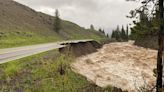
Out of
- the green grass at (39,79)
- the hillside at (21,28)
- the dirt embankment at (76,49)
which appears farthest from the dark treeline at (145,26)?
the hillside at (21,28)

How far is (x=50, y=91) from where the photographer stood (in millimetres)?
16281

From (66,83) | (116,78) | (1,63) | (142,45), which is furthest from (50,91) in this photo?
(142,45)

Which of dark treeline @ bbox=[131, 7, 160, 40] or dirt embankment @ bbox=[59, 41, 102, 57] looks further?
dirt embankment @ bbox=[59, 41, 102, 57]

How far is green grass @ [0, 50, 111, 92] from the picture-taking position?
15.8m

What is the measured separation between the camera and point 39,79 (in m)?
17.9

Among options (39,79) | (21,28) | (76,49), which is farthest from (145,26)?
(21,28)

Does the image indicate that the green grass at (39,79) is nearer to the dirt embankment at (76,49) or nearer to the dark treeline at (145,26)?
the dark treeline at (145,26)

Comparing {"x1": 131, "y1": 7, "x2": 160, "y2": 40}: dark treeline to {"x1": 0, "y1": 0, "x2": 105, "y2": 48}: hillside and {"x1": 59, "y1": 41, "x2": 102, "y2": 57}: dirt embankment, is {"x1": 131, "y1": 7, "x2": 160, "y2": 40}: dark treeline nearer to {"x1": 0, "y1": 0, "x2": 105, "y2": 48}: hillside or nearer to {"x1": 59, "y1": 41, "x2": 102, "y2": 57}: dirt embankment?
{"x1": 59, "y1": 41, "x2": 102, "y2": 57}: dirt embankment

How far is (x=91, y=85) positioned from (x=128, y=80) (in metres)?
6.06

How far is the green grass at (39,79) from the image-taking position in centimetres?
1582

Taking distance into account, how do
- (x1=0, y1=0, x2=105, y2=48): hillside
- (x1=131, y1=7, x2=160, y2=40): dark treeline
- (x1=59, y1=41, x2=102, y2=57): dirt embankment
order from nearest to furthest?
1. (x1=131, y1=7, x2=160, y2=40): dark treeline
2. (x1=59, y1=41, x2=102, y2=57): dirt embankment
3. (x1=0, y1=0, x2=105, y2=48): hillside

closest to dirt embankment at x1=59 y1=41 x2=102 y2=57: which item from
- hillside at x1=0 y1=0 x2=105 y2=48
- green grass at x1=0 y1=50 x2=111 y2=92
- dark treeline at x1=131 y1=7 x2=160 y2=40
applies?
green grass at x1=0 y1=50 x2=111 y2=92

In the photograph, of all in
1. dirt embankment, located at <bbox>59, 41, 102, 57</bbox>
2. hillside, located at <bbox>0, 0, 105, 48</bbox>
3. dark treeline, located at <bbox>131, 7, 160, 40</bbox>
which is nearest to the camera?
dark treeline, located at <bbox>131, 7, 160, 40</bbox>

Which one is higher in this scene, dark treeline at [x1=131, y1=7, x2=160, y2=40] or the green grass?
dark treeline at [x1=131, y1=7, x2=160, y2=40]
